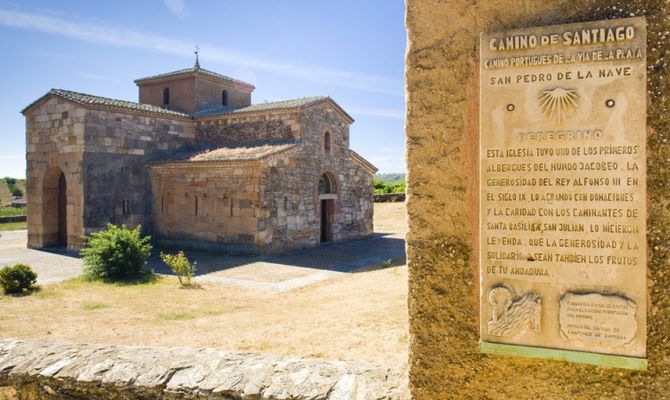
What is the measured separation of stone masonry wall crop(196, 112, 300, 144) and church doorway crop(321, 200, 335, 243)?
3228 mm

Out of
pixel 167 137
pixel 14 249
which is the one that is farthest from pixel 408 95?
pixel 14 249

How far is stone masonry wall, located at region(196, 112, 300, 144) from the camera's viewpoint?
1703 centimetres

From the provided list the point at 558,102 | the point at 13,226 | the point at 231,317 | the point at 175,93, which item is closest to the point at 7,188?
the point at 13,226

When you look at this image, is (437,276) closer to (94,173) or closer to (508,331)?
(508,331)

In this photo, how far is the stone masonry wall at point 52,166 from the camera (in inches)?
619

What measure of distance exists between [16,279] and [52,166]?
25.8 ft

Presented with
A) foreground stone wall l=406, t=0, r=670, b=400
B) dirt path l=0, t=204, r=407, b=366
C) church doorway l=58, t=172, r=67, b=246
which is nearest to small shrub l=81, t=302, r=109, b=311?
dirt path l=0, t=204, r=407, b=366

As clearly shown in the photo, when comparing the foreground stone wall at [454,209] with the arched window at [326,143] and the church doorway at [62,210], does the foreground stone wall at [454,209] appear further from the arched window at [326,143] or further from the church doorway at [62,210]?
the church doorway at [62,210]

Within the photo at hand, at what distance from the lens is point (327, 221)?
18.4 m

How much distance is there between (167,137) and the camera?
1831 centimetres

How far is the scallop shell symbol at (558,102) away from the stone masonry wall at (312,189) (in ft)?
43.5

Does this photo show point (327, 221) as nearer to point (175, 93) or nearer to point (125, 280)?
point (125, 280)

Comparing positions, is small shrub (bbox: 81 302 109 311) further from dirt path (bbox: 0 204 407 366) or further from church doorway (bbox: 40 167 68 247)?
church doorway (bbox: 40 167 68 247)

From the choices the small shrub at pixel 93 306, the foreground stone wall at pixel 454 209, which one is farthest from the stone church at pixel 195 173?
the foreground stone wall at pixel 454 209
